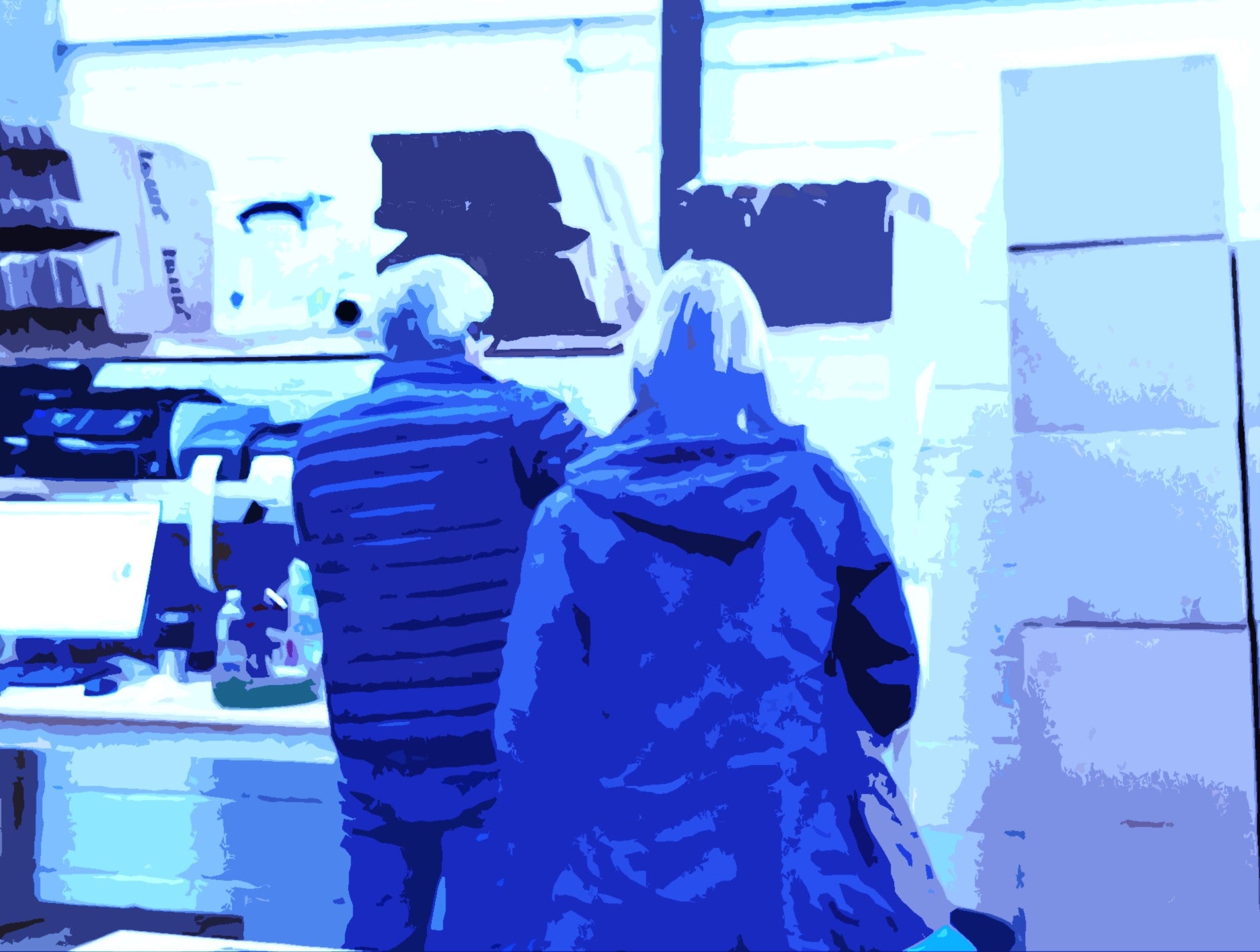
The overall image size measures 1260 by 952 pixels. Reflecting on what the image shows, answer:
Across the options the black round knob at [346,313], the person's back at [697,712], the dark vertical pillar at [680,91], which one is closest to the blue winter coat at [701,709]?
the person's back at [697,712]

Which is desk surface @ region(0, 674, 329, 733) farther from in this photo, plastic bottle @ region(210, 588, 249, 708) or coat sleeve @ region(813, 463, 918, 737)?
coat sleeve @ region(813, 463, 918, 737)

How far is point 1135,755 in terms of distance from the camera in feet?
5.94

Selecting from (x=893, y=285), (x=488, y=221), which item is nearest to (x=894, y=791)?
(x=893, y=285)

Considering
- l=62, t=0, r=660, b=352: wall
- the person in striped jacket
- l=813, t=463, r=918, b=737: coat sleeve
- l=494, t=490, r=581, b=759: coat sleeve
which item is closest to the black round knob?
l=62, t=0, r=660, b=352: wall

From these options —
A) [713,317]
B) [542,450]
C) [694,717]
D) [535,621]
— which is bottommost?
[694,717]

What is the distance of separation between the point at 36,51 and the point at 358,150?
0.96 m

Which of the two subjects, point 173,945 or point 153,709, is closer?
point 173,945

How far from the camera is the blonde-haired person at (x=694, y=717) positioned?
1.39 meters

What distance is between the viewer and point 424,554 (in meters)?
1.78

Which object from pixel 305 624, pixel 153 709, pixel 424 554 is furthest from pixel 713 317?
pixel 153 709

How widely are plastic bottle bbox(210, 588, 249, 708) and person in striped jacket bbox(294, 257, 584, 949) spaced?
0.42m

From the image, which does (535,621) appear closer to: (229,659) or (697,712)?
(697,712)

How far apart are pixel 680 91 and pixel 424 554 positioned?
1.33 meters

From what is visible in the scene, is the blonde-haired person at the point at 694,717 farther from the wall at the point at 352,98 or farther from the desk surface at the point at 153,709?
the wall at the point at 352,98
